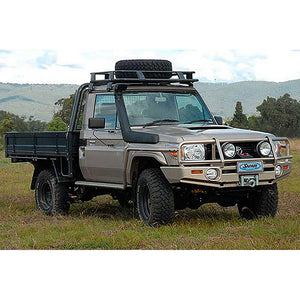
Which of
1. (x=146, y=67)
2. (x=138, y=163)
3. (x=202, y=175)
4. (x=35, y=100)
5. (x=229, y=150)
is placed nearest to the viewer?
(x=202, y=175)

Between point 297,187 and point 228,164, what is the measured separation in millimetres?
7443

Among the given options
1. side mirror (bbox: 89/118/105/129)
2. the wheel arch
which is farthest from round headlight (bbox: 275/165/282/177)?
side mirror (bbox: 89/118/105/129)

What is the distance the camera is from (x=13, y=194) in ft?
49.4

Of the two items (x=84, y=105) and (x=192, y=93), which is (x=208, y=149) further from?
(x=84, y=105)

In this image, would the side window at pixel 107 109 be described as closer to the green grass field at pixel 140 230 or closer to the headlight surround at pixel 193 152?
the green grass field at pixel 140 230

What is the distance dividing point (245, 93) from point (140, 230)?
516ft

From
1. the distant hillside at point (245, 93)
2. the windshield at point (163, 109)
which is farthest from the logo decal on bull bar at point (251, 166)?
the distant hillside at point (245, 93)

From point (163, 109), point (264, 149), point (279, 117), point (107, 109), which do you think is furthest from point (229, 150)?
point (279, 117)

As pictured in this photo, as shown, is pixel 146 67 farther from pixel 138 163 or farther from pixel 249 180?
pixel 249 180

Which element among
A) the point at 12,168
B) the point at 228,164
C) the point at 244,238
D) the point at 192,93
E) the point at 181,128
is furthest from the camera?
the point at 12,168

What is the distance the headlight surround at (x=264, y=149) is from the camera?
9075mm

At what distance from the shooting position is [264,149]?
912 centimetres

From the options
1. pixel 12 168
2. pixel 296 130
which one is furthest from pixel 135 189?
pixel 296 130

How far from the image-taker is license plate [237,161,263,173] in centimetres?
877
